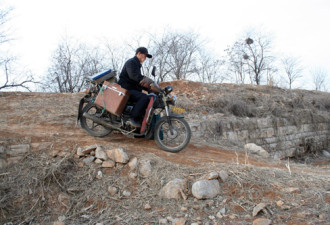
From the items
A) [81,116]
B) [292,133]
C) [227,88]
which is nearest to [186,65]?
[227,88]

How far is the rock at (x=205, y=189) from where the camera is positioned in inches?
115

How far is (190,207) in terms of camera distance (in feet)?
9.20

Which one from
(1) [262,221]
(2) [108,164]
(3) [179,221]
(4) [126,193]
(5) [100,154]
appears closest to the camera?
(1) [262,221]

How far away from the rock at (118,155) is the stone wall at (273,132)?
3485 millimetres

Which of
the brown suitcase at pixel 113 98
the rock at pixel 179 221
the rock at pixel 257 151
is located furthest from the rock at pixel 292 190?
the rock at pixel 257 151

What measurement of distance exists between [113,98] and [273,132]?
6.90 metres

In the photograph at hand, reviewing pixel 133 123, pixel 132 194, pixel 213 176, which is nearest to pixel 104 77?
pixel 133 123

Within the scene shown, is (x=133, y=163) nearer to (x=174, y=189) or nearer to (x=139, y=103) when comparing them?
(x=174, y=189)

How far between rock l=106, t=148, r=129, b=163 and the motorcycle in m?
0.88

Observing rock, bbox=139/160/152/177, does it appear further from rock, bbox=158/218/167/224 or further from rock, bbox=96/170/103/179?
rock, bbox=158/218/167/224

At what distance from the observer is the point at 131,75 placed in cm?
443

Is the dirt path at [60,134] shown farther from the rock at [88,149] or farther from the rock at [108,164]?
the rock at [108,164]

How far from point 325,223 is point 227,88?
9224mm

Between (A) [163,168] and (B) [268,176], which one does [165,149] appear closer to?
(A) [163,168]
